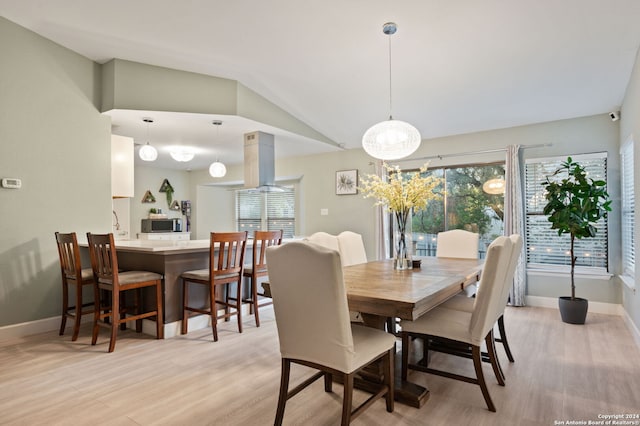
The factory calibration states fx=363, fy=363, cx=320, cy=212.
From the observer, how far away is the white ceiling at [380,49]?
2.94 metres

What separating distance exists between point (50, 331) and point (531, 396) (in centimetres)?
428

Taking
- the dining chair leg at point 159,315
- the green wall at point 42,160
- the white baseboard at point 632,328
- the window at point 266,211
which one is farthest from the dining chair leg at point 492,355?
the window at point 266,211

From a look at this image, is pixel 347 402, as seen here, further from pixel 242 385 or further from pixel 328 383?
pixel 242 385

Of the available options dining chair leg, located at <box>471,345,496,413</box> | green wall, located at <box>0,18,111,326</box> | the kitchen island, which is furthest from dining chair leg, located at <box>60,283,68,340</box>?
dining chair leg, located at <box>471,345,496,413</box>

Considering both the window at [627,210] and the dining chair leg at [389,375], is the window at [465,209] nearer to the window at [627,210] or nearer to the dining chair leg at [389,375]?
the window at [627,210]

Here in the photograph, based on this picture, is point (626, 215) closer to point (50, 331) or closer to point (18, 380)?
point (18, 380)

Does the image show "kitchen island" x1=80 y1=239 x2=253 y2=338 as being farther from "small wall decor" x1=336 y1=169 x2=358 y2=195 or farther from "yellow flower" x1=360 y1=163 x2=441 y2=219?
"small wall decor" x1=336 y1=169 x2=358 y2=195

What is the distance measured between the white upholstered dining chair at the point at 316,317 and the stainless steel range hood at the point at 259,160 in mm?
3464

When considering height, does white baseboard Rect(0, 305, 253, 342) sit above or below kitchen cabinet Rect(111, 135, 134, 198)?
below

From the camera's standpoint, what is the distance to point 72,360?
9.38 feet

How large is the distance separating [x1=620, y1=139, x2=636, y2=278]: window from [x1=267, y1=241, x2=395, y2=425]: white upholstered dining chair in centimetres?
324

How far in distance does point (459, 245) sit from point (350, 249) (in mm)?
1168

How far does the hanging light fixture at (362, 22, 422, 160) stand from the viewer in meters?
2.87

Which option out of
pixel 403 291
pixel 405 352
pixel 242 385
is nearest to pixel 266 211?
pixel 242 385
